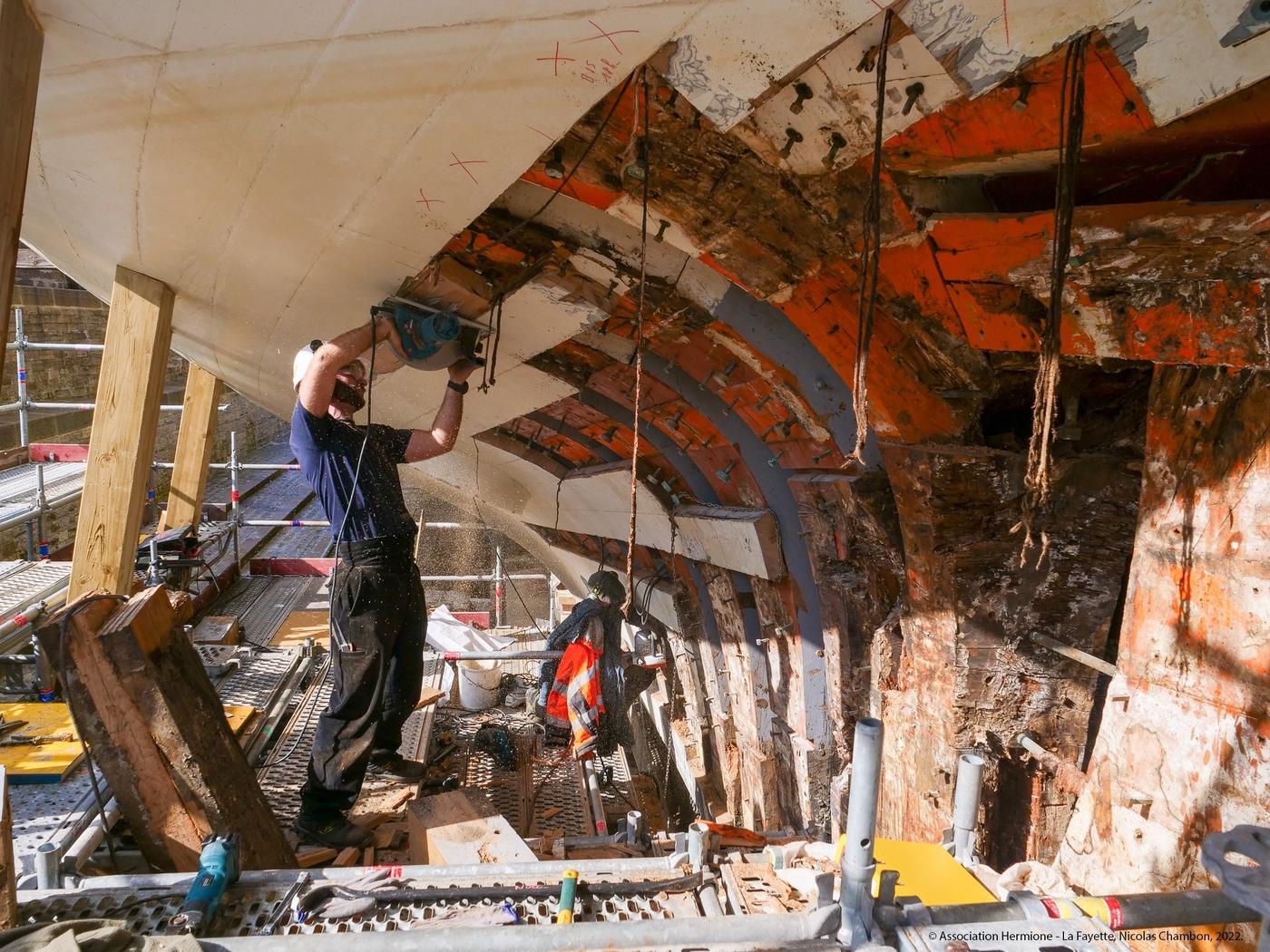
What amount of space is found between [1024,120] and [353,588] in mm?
2892

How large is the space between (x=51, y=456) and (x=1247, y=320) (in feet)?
39.3

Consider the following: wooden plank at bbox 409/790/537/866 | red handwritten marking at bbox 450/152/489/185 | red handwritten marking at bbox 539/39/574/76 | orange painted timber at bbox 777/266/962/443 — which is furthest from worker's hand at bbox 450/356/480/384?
wooden plank at bbox 409/790/537/866

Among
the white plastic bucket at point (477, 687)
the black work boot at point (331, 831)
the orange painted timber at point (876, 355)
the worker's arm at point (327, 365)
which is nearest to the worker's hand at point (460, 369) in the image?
the worker's arm at point (327, 365)

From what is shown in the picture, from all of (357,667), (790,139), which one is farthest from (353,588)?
(790,139)

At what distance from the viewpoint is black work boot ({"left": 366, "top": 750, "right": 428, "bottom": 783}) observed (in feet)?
13.3

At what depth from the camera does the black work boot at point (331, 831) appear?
3225 millimetres

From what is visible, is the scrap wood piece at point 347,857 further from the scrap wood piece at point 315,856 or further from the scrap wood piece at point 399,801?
the scrap wood piece at point 399,801

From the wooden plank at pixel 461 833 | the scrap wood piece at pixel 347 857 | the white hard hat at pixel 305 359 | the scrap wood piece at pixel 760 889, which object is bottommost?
the scrap wood piece at pixel 347 857

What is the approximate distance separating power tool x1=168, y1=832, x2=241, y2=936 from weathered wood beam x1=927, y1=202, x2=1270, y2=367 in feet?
9.46

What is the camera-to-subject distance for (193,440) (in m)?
7.07

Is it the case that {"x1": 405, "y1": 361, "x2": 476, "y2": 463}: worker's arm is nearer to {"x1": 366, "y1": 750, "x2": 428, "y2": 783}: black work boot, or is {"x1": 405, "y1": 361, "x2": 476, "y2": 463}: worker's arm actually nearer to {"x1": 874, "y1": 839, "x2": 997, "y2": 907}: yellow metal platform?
{"x1": 366, "y1": 750, "x2": 428, "y2": 783}: black work boot

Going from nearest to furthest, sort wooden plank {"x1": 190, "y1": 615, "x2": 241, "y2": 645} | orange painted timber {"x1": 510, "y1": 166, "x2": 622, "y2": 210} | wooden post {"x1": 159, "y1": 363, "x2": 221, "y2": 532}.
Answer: orange painted timber {"x1": 510, "y1": 166, "x2": 622, "y2": 210}
wooden plank {"x1": 190, "y1": 615, "x2": 241, "y2": 645}
wooden post {"x1": 159, "y1": 363, "x2": 221, "y2": 532}

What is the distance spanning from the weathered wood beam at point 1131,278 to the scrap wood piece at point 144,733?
307cm

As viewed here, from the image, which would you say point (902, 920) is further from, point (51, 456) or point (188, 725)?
point (51, 456)
